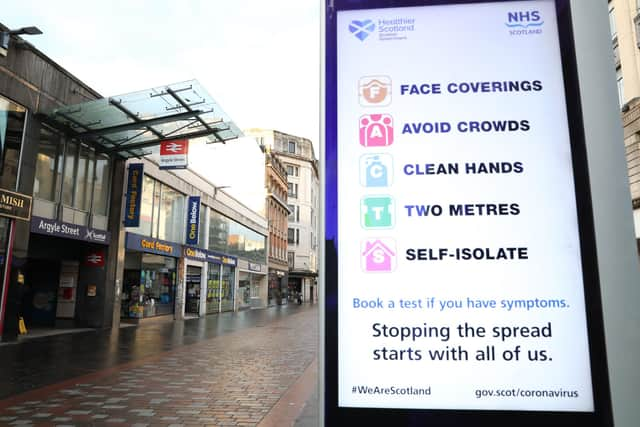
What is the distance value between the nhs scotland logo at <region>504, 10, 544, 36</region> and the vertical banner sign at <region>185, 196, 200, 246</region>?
24187 millimetres

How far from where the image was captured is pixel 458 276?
196cm

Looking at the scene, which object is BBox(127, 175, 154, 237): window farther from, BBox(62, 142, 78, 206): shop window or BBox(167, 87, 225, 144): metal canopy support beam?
BBox(167, 87, 225, 144): metal canopy support beam

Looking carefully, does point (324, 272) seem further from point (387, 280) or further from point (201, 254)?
point (201, 254)

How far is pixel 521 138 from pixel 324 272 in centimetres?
97

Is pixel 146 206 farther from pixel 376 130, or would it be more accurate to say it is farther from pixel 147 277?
pixel 376 130

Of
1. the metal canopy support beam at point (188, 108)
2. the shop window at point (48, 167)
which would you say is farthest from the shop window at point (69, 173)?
the metal canopy support beam at point (188, 108)

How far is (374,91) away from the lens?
6.97ft

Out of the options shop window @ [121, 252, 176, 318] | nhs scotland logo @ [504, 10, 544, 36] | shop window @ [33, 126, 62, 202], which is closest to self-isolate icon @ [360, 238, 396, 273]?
nhs scotland logo @ [504, 10, 544, 36]

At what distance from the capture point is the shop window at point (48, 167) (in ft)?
50.9

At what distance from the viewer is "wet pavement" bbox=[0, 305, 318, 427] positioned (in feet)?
19.2

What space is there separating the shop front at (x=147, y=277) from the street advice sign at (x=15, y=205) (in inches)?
240

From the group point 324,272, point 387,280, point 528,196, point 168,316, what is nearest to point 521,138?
point 528,196

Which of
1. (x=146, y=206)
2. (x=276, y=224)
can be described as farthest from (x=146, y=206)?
(x=276, y=224)

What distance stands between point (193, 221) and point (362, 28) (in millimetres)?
24111
